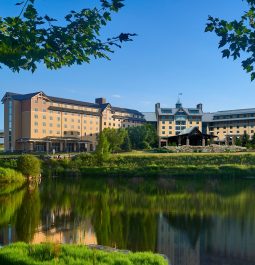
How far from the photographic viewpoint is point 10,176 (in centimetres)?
4791

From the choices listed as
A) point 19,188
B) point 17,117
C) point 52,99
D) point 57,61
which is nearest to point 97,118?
point 52,99

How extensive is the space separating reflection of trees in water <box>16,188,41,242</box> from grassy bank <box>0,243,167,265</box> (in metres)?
6.62

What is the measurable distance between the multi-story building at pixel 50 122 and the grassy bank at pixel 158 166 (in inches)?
1061

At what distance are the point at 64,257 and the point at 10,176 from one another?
39640 millimetres

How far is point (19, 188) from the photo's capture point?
41.7m

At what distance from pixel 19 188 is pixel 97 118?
67419 mm

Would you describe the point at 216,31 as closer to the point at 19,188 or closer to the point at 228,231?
the point at 228,231

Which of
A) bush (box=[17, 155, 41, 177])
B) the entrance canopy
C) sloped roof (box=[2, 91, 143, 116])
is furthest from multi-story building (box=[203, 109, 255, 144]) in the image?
bush (box=[17, 155, 41, 177])

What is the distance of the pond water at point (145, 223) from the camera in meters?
17.3

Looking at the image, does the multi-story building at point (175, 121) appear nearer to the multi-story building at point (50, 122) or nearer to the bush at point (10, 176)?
the multi-story building at point (50, 122)

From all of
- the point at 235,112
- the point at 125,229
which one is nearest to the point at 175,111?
the point at 235,112

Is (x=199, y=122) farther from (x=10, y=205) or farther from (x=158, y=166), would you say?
(x=10, y=205)

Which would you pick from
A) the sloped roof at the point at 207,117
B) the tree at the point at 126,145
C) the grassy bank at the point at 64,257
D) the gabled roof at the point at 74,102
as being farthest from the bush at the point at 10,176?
the sloped roof at the point at 207,117

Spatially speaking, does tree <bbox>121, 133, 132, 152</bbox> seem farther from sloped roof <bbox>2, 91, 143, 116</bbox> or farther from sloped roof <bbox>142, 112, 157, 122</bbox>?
sloped roof <bbox>142, 112, 157, 122</bbox>
